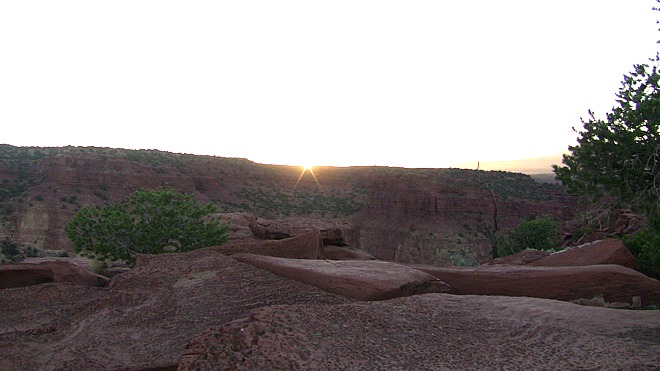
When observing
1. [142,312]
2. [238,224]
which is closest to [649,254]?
[142,312]

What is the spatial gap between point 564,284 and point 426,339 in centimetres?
518

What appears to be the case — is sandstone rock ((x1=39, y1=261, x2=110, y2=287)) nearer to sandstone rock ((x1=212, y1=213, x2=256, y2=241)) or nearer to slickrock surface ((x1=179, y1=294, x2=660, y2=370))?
slickrock surface ((x1=179, y1=294, x2=660, y2=370))

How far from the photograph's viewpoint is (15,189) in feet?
148

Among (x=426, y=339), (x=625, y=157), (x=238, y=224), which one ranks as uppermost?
(x=625, y=157)

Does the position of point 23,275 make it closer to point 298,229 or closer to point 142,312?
point 142,312

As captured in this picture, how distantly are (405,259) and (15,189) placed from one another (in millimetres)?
34209

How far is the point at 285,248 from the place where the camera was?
440 inches

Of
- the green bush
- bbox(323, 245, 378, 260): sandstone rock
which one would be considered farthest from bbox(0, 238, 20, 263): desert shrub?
the green bush

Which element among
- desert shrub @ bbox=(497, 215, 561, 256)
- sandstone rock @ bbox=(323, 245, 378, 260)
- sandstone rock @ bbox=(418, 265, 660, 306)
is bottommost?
desert shrub @ bbox=(497, 215, 561, 256)

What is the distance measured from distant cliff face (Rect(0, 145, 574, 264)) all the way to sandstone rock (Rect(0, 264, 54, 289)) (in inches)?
1237

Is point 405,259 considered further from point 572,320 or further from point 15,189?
point 572,320

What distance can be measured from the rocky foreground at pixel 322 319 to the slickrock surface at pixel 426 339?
0.05 ft

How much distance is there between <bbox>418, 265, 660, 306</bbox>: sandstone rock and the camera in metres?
9.38

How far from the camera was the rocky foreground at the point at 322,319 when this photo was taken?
4.93 m
